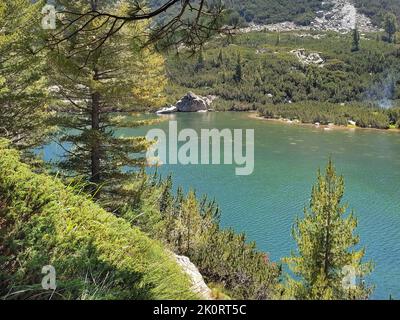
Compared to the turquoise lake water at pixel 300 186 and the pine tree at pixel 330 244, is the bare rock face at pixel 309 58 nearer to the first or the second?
the turquoise lake water at pixel 300 186

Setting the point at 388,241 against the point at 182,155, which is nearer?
the point at 388,241

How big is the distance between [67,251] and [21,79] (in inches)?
528

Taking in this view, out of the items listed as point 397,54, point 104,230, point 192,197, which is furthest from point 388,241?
point 397,54

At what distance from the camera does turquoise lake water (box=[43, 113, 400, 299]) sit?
2498 centimetres

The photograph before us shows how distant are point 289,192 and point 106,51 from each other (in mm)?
24566

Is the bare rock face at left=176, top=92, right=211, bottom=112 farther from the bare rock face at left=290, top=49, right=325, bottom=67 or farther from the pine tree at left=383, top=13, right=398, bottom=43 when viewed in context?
the pine tree at left=383, top=13, right=398, bottom=43

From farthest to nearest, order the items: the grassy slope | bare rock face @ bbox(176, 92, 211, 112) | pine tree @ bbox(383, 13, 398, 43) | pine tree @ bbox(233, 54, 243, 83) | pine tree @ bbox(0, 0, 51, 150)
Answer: pine tree @ bbox(383, 13, 398, 43) → pine tree @ bbox(233, 54, 243, 83) → bare rock face @ bbox(176, 92, 211, 112) → pine tree @ bbox(0, 0, 51, 150) → the grassy slope

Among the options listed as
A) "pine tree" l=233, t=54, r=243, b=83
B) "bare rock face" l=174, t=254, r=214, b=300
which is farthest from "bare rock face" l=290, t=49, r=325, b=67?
"bare rock face" l=174, t=254, r=214, b=300

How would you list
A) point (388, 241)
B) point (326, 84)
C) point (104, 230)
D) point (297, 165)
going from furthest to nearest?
point (326, 84)
point (297, 165)
point (388, 241)
point (104, 230)

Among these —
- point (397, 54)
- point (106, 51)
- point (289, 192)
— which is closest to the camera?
point (106, 51)

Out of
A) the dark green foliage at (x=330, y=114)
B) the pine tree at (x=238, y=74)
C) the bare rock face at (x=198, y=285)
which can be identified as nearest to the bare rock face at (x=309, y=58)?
the pine tree at (x=238, y=74)

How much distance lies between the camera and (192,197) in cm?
2184

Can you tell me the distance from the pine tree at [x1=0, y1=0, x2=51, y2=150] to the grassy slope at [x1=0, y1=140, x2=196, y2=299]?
1092 centimetres
